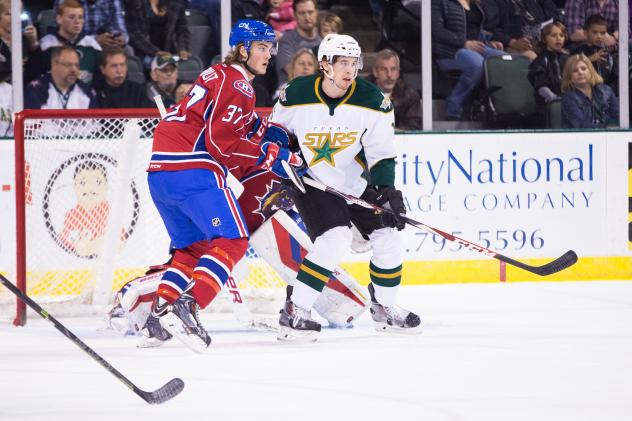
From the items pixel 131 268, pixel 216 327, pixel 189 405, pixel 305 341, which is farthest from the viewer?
pixel 131 268

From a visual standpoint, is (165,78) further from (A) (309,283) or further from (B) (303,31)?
(A) (309,283)

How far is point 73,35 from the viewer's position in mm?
5777

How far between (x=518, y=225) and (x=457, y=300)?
82 centimetres

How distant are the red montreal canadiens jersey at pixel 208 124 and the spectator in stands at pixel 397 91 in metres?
2.12

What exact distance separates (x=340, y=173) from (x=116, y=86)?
73.6 inches

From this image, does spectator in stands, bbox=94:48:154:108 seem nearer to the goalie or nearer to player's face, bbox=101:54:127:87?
player's face, bbox=101:54:127:87

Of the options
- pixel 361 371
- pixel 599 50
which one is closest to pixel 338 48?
pixel 361 371

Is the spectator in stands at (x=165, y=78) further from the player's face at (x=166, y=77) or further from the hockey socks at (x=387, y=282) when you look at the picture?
the hockey socks at (x=387, y=282)

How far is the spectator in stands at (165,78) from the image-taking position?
584cm

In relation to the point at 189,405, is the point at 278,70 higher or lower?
higher

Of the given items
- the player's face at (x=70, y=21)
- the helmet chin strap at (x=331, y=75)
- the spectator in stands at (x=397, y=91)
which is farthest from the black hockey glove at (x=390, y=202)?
the player's face at (x=70, y=21)

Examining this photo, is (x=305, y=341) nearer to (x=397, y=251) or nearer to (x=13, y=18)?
(x=397, y=251)

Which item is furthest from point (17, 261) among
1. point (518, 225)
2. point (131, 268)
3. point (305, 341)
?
point (518, 225)

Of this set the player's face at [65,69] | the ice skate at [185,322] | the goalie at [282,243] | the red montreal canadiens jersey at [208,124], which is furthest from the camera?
the player's face at [65,69]
